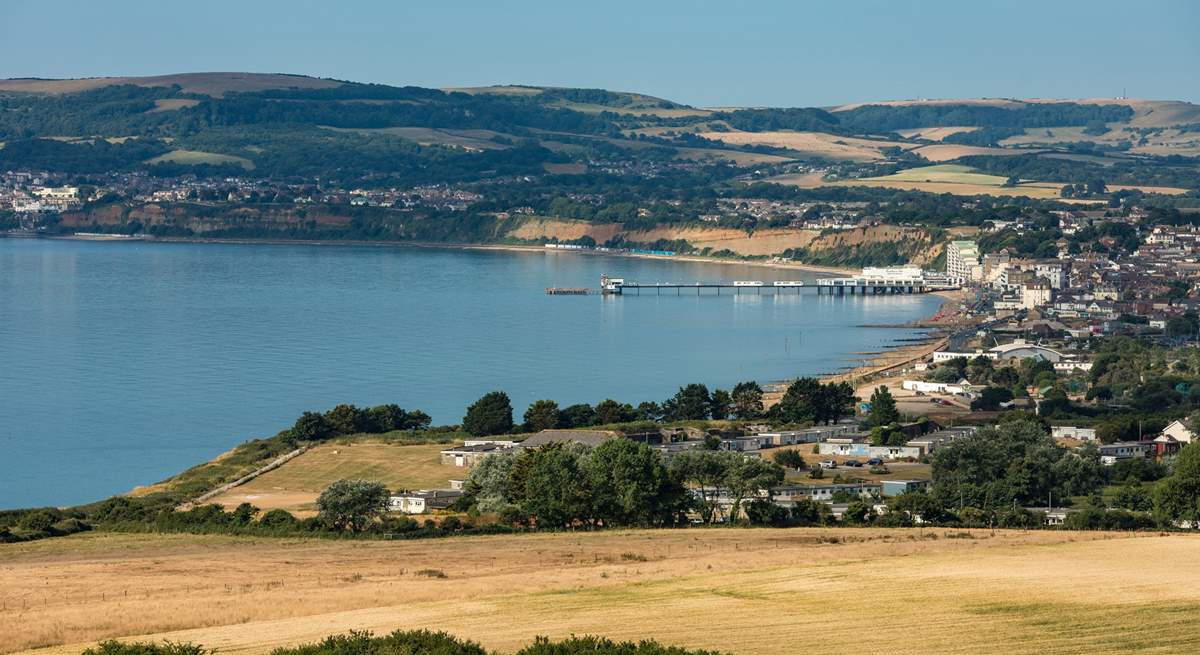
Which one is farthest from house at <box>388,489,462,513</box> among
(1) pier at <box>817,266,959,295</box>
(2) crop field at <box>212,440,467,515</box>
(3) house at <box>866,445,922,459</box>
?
(1) pier at <box>817,266,959,295</box>

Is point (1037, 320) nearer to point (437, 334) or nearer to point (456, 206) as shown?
point (437, 334)

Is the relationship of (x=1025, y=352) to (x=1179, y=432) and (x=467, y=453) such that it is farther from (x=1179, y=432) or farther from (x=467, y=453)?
(x=467, y=453)

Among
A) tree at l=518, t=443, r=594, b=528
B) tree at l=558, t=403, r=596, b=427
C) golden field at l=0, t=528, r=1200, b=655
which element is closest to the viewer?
golden field at l=0, t=528, r=1200, b=655

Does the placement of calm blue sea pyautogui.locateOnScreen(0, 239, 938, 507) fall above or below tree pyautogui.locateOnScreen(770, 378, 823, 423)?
below

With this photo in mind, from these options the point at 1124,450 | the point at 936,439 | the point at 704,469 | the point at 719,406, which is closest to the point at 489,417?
the point at 719,406

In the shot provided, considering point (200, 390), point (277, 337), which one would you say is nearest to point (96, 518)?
point (200, 390)

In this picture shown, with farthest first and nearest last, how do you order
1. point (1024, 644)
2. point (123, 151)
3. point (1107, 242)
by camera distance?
point (123, 151), point (1107, 242), point (1024, 644)

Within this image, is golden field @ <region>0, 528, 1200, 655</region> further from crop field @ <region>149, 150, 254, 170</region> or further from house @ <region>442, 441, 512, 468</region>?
crop field @ <region>149, 150, 254, 170</region>
